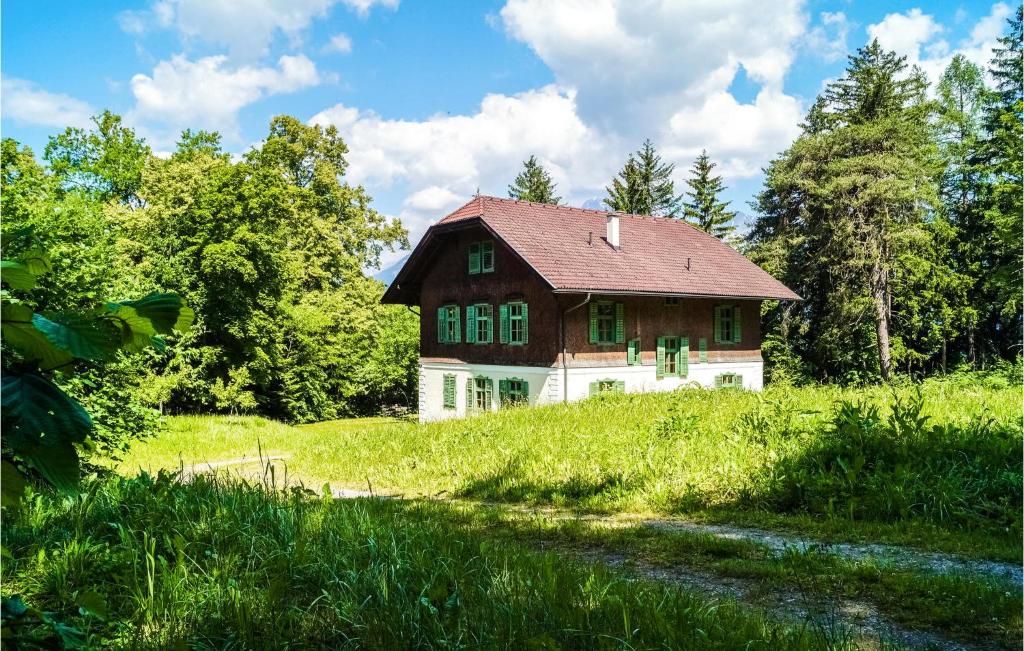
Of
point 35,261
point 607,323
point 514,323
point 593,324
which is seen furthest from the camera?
point 514,323

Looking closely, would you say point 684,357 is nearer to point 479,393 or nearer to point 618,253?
point 618,253

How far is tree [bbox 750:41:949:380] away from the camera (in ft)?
122

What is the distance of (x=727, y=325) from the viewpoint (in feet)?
109

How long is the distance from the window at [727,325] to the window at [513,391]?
31.4 ft

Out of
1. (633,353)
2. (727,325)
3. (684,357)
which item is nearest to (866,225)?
(727,325)

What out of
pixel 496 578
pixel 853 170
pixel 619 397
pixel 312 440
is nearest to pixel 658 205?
pixel 853 170

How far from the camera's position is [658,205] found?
2219 inches

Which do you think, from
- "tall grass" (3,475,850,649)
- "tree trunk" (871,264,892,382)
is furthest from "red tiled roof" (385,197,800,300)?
"tall grass" (3,475,850,649)

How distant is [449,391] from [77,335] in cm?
2962

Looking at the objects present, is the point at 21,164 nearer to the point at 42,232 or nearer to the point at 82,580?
the point at 42,232

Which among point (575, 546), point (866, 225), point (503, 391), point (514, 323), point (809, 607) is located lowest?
point (575, 546)

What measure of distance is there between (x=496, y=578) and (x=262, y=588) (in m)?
1.25

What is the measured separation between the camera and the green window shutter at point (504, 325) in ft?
94.9

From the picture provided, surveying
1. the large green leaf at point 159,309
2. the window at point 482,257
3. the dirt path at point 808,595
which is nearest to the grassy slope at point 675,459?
the dirt path at point 808,595
